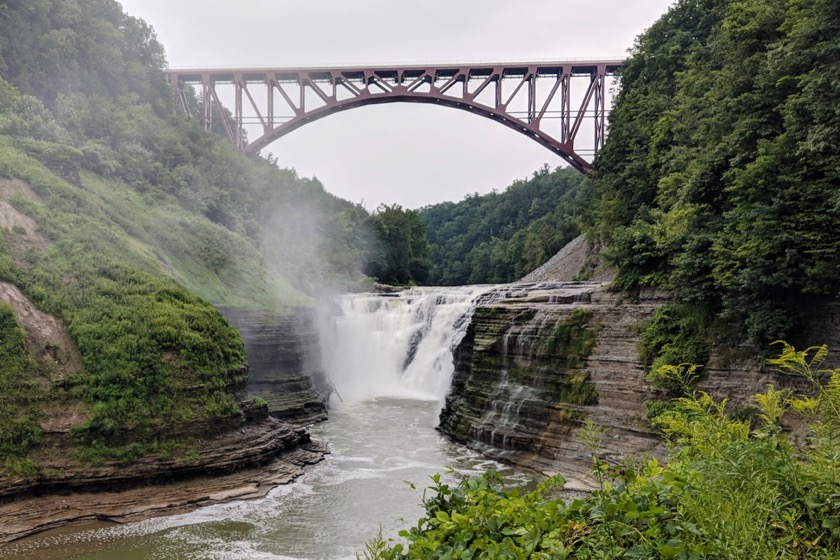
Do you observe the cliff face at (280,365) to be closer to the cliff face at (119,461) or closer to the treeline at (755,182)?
the cliff face at (119,461)

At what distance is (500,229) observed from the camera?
7694 cm

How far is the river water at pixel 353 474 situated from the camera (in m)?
10.3

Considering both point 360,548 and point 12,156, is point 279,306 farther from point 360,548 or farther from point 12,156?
point 360,548

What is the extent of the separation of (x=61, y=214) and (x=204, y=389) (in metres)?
7.41

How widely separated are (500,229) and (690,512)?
74760 millimetres

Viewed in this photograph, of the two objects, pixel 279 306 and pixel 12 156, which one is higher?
pixel 12 156

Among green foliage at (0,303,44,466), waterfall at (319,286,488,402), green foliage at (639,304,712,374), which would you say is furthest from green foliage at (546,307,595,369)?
green foliage at (0,303,44,466)

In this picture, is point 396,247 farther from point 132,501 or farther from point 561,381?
point 132,501

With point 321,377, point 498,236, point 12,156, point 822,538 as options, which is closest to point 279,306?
point 321,377

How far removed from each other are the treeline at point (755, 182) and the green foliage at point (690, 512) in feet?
27.5

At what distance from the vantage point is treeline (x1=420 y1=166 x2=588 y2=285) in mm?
59356

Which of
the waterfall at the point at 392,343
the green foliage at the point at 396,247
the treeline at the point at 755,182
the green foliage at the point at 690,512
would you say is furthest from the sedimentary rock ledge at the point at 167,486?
the green foliage at the point at 396,247

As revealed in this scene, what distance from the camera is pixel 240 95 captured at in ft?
120

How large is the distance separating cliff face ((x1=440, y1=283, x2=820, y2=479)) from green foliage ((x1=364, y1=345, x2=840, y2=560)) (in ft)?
30.8
